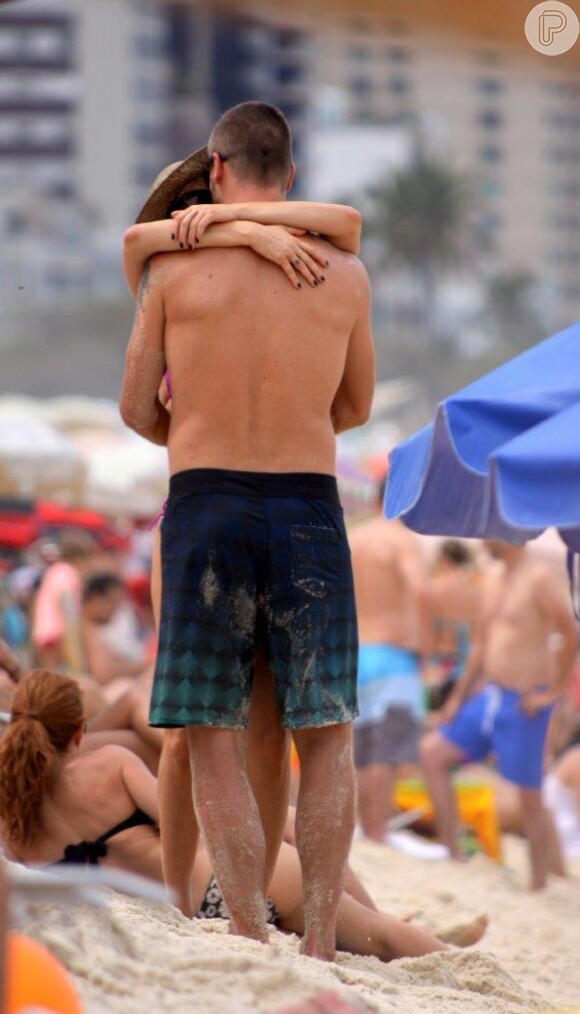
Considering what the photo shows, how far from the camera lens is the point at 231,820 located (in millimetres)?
3641

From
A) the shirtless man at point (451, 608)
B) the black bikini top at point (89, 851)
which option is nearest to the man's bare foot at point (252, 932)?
the black bikini top at point (89, 851)

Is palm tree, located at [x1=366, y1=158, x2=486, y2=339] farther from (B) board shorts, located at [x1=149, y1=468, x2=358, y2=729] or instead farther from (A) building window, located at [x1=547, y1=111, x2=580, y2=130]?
(B) board shorts, located at [x1=149, y1=468, x2=358, y2=729]

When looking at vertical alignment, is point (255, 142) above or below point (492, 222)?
below

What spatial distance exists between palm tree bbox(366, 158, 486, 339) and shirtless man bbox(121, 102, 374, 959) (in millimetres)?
84578

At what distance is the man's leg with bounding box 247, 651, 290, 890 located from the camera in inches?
151

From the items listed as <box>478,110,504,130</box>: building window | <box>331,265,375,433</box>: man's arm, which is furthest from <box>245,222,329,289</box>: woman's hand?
<box>478,110,504,130</box>: building window

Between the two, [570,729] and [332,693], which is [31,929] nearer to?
[332,693]

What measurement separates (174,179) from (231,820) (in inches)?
62.8

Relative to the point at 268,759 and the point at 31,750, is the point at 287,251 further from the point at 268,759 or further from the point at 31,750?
the point at 31,750

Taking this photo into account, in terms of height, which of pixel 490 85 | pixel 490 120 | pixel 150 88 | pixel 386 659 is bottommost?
pixel 386 659

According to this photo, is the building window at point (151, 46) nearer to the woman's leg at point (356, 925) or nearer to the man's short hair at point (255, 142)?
the man's short hair at point (255, 142)

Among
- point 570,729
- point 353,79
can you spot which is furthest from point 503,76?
point 570,729

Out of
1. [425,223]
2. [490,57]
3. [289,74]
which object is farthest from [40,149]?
[425,223]

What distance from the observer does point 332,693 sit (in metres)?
3.72
